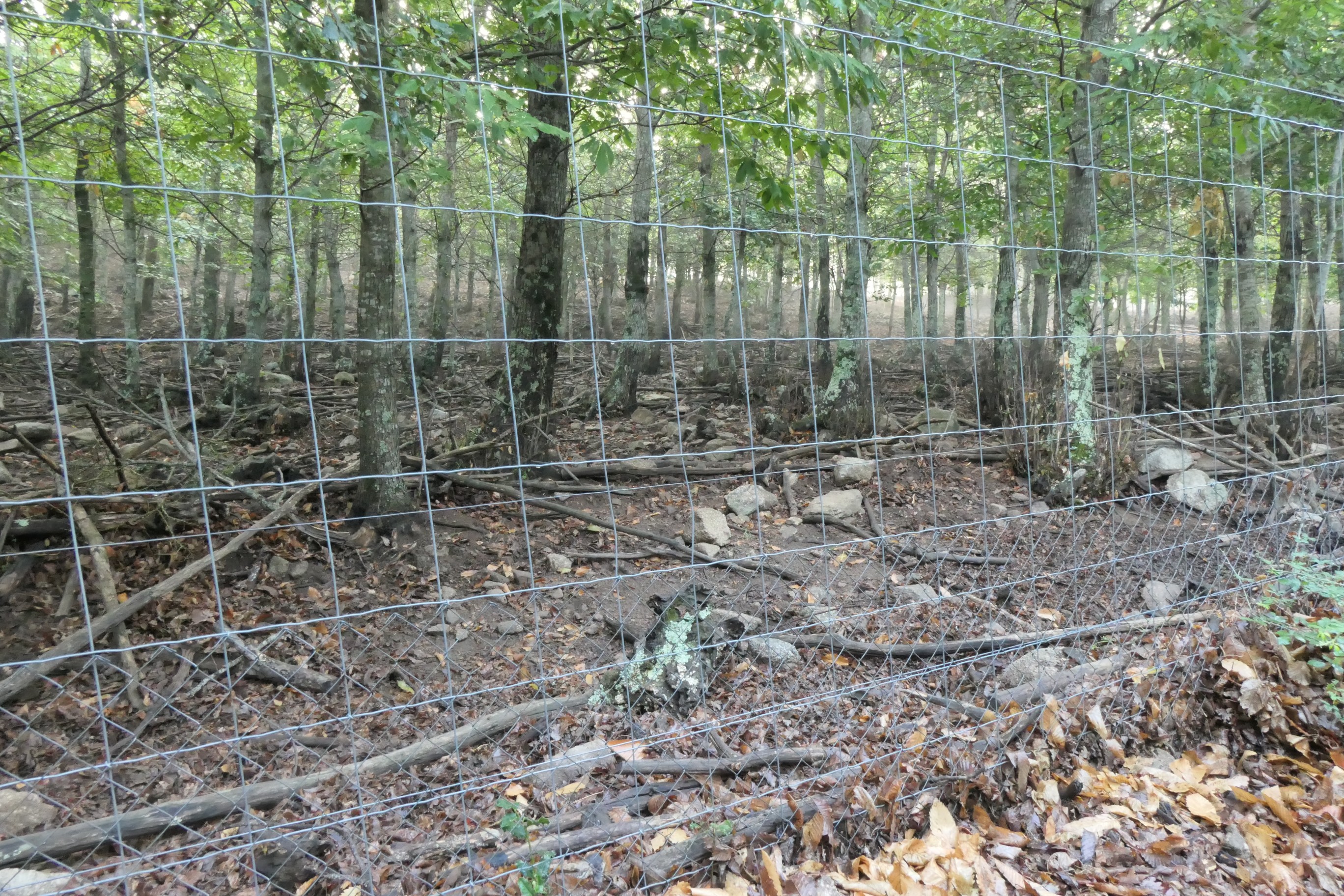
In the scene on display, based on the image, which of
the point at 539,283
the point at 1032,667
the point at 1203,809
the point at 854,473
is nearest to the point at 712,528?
the point at 854,473

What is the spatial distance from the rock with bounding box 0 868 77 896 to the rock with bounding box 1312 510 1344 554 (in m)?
3.48

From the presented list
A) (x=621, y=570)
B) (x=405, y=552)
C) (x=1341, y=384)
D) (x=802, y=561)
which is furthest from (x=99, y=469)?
(x=1341, y=384)

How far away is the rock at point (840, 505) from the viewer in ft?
19.9

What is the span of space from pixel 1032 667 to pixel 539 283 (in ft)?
14.4

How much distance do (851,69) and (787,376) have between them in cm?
639

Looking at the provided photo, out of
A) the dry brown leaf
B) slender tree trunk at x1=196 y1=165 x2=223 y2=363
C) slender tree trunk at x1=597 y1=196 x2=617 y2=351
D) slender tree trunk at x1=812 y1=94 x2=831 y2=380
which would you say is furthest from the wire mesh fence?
slender tree trunk at x1=597 y1=196 x2=617 y2=351

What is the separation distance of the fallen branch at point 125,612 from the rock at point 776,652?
91.4 inches

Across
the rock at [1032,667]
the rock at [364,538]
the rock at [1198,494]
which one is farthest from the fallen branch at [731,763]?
the rock at [1198,494]

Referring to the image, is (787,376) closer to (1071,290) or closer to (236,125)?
(1071,290)

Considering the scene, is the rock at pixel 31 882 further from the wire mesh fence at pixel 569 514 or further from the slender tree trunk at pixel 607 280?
the slender tree trunk at pixel 607 280

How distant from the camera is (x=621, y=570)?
5.15 m

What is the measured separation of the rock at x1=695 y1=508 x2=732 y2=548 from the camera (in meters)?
5.52

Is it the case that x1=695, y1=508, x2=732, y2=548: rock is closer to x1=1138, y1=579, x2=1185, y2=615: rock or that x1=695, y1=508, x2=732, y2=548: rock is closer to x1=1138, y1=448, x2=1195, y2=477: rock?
x1=1138, y1=579, x2=1185, y2=615: rock

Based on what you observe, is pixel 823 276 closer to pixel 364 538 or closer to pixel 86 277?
→ pixel 364 538
